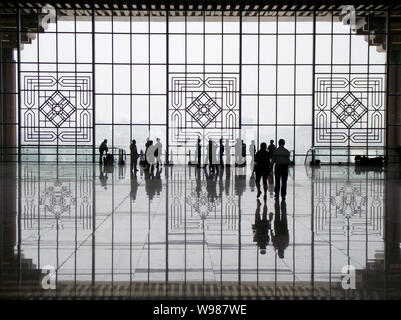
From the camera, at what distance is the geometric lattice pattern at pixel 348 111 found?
3406 centimetres

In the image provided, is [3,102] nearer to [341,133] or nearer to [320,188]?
[341,133]

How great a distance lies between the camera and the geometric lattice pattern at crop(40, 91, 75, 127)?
33719 millimetres

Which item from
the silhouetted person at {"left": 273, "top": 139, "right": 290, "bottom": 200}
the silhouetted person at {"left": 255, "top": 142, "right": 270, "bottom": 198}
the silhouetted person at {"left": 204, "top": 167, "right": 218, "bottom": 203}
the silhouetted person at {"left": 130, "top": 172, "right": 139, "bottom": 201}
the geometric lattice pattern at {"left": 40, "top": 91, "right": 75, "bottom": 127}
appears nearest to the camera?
the silhouetted person at {"left": 273, "top": 139, "right": 290, "bottom": 200}

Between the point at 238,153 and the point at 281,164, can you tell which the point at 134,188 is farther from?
the point at 238,153

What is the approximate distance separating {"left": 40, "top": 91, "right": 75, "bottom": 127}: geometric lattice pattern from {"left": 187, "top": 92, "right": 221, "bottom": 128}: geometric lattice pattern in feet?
23.2

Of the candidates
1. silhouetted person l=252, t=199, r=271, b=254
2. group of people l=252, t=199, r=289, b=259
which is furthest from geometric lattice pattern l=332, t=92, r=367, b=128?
silhouetted person l=252, t=199, r=271, b=254

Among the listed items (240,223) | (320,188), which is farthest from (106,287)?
(320,188)

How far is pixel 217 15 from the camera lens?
3394 cm

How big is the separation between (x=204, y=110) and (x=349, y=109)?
851 cm

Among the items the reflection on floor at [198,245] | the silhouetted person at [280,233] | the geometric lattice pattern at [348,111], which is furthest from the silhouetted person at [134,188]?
the geometric lattice pattern at [348,111]

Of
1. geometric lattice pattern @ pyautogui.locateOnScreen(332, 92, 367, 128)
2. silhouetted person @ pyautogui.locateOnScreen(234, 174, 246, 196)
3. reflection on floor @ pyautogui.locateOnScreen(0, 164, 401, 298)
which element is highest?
geometric lattice pattern @ pyautogui.locateOnScreen(332, 92, 367, 128)

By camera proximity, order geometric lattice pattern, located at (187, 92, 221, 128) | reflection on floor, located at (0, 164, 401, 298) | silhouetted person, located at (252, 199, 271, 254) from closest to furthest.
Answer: reflection on floor, located at (0, 164, 401, 298) < silhouetted person, located at (252, 199, 271, 254) < geometric lattice pattern, located at (187, 92, 221, 128)

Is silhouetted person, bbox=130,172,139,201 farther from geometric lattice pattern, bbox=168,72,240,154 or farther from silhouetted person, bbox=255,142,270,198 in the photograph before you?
geometric lattice pattern, bbox=168,72,240,154
